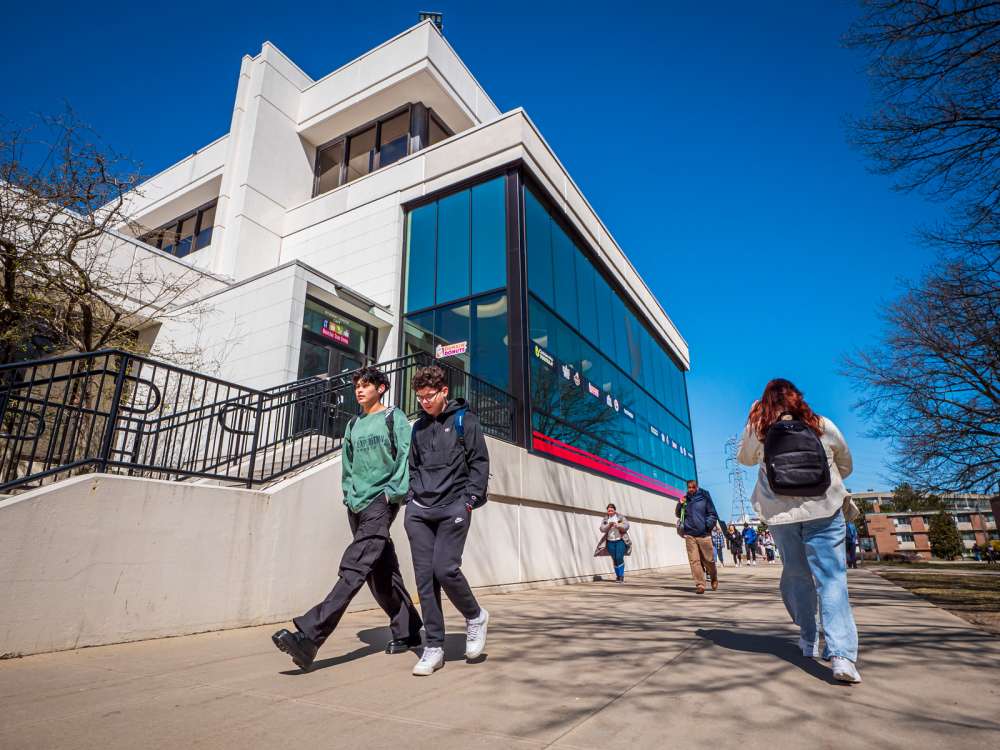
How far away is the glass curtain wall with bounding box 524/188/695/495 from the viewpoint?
511 inches

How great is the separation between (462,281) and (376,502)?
10577 millimetres

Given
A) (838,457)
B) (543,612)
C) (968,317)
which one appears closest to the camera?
(838,457)

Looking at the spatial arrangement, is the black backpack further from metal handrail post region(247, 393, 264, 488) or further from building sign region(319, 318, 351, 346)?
building sign region(319, 318, 351, 346)

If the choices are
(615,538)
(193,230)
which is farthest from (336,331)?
(193,230)

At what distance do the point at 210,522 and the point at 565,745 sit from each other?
4047 millimetres

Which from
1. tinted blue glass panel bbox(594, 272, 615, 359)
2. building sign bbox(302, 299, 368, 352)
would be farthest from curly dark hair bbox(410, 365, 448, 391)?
tinted blue glass panel bbox(594, 272, 615, 359)

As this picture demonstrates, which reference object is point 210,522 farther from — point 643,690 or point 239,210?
point 239,210

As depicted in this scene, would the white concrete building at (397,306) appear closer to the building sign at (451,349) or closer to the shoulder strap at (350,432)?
the building sign at (451,349)

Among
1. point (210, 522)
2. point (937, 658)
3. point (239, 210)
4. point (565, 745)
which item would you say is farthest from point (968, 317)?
point (239, 210)

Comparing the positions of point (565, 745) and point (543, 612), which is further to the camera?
point (543, 612)

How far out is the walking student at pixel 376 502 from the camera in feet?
10.8

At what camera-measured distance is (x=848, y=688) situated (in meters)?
2.64

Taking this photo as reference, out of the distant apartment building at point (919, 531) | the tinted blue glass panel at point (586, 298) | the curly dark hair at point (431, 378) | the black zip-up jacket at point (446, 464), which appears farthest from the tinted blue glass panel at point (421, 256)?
the distant apartment building at point (919, 531)

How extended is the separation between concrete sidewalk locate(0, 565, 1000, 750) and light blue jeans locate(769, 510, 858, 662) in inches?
8.5
